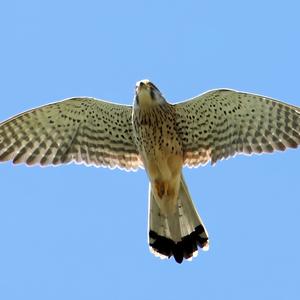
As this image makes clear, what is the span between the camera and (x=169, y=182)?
46.5 feet

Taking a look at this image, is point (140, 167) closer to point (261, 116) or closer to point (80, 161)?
point (80, 161)

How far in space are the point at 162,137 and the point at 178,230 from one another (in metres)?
1.33

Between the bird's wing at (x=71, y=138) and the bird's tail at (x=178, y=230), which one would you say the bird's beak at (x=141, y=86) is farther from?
the bird's tail at (x=178, y=230)

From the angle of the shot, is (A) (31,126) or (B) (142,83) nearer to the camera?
(B) (142,83)

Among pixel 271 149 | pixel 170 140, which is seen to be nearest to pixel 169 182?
pixel 170 140

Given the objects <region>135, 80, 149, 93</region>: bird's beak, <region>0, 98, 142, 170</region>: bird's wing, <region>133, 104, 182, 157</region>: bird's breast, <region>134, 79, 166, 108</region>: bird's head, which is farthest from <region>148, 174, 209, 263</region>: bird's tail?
<region>135, 80, 149, 93</region>: bird's beak

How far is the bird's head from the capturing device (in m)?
13.8

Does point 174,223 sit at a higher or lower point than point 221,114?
lower

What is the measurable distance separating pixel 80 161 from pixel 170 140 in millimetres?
1360

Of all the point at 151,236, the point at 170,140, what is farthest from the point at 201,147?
the point at 151,236

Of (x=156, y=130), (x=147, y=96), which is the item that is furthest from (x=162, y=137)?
(x=147, y=96)

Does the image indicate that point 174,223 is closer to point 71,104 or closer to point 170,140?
point 170,140

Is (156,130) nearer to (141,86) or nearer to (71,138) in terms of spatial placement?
(141,86)

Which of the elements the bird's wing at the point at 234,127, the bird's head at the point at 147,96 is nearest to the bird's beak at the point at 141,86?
the bird's head at the point at 147,96
